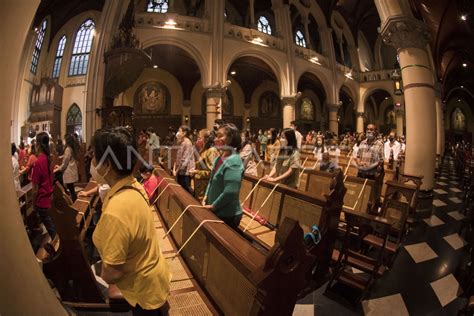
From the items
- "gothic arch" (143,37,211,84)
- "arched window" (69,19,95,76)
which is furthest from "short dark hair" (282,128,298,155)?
"arched window" (69,19,95,76)

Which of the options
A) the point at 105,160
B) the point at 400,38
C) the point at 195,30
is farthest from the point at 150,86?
the point at 105,160

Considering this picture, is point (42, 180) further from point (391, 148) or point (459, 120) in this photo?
point (459, 120)

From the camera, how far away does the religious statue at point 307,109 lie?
26.4m

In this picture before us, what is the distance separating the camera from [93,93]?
1123 cm

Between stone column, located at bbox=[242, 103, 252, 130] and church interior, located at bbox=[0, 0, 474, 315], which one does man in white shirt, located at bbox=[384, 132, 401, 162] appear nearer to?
church interior, located at bbox=[0, 0, 474, 315]

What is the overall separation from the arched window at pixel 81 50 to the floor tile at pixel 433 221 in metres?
14.9

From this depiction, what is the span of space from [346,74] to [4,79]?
24.2 m

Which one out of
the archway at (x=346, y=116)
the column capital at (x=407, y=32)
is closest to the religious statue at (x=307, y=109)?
the archway at (x=346, y=116)

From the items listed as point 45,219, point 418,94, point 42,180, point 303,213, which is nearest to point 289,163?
point 303,213

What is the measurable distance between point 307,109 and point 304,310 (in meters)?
25.7

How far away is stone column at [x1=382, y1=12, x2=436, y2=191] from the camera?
6047 millimetres

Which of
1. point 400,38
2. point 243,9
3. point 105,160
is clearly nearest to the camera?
point 105,160

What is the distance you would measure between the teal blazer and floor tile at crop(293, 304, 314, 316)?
3.62 feet

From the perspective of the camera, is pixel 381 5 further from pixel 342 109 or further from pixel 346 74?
pixel 342 109
